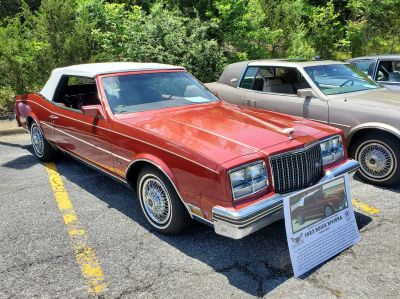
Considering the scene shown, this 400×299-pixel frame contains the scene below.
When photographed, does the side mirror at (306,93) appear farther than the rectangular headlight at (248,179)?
Yes

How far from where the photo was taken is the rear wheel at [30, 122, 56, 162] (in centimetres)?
586

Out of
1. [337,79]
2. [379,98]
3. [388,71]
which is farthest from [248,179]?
[388,71]

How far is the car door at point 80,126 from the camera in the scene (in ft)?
13.9

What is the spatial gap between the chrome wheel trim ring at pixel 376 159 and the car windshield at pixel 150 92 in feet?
6.51

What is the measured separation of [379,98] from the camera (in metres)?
5.14

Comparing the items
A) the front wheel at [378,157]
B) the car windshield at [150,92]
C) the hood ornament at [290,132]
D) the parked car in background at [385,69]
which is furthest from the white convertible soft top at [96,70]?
the parked car in background at [385,69]

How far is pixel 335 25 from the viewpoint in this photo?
14781mm

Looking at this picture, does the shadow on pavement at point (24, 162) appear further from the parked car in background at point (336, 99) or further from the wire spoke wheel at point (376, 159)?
the wire spoke wheel at point (376, 159)

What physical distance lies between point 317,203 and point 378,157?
1.99 metres

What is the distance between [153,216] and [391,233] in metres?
2.27

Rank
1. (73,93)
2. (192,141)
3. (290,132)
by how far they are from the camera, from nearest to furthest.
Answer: (192,141)
(290,132)
(73,93)

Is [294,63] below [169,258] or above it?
above

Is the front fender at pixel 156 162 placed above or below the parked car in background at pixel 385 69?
above

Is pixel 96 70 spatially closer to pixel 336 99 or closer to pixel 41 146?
pixel 41 146
